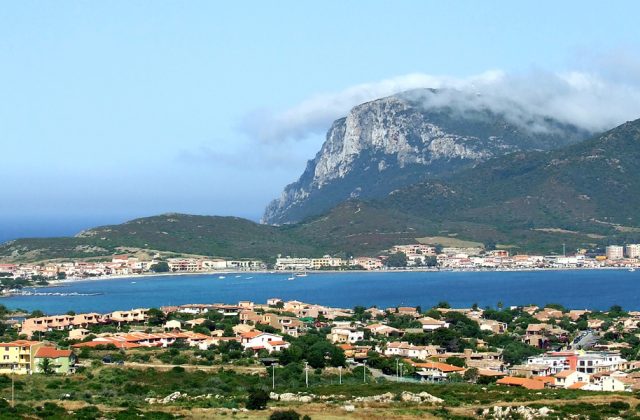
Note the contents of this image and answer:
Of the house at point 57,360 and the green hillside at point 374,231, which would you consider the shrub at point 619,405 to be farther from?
the green hillside at point 374,231

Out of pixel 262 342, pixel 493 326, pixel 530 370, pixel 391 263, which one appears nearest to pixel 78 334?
pixel 262 342

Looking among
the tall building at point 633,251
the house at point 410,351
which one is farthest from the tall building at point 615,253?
the house at point 410,351

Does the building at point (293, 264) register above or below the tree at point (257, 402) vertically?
above

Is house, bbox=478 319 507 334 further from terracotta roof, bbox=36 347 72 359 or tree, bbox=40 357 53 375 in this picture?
tree, bbox=40 357 53 375

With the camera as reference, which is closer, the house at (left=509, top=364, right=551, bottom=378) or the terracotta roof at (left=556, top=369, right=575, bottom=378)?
the terracotta roof at (left=556, top=369, right=575, bottom=378)

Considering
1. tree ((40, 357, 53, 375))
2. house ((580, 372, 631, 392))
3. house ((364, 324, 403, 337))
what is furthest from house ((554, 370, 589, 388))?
house ((364, 324, 403, 337))

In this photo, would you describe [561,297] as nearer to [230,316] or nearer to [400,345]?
[230,316]
